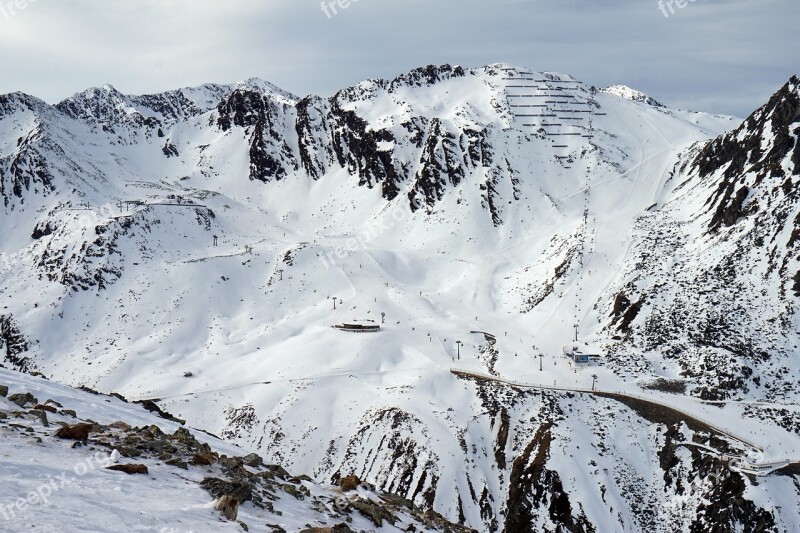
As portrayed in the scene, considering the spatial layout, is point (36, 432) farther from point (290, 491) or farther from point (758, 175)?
point (758, 175)

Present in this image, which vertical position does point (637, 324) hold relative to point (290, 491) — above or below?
above

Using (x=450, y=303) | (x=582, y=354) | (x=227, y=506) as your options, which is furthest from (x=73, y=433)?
(x=450, y=303)

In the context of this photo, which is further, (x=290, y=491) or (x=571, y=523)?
(x=571, y=523)

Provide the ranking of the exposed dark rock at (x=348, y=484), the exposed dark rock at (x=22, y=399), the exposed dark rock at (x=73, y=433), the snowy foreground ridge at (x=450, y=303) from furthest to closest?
the snowy foreground ridge at (x=450, y=303) < the exposed dark rock at (x=348, y=484) < the exposed dark rock at (x=22, y=399) < the exposed dark rock at (x=73, y=433)

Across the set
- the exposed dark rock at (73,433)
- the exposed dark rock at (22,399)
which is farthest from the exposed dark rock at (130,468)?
the exposed dark rock at (22,399)

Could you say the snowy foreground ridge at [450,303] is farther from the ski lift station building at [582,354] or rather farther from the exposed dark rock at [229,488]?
the ski lift station building at [582,354]

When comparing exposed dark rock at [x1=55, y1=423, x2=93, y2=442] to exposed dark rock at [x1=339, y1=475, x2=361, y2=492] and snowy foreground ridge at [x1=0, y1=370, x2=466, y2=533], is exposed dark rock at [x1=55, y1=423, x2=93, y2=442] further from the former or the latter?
exposed dark rock at [x1=339, y1=475, x2=361, y2=492]

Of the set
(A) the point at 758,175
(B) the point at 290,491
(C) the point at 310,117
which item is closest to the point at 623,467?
(B) the point at 290,491

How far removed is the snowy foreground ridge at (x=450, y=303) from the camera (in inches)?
1558

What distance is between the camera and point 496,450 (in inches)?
1737

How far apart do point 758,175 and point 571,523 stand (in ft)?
174

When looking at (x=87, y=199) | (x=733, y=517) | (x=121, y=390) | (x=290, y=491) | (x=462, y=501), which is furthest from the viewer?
(x=87, y=199)

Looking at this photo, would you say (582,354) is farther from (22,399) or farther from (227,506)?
(22,399)

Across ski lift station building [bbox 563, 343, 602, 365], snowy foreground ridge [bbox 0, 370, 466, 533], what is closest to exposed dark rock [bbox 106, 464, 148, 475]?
snowy foreground ridge [bbox 0, 370, 466, 533]
